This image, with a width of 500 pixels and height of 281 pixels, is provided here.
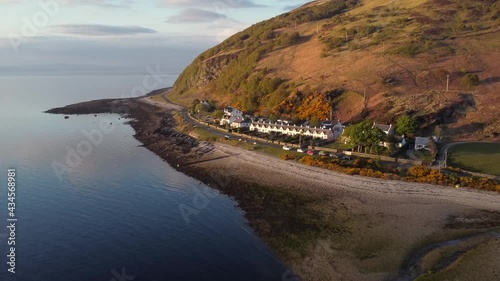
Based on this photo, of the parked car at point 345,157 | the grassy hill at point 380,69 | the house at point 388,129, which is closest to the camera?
the parked car at point 345,157

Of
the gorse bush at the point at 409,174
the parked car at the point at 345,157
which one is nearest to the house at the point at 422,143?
the gorse bush at the point at 409,174

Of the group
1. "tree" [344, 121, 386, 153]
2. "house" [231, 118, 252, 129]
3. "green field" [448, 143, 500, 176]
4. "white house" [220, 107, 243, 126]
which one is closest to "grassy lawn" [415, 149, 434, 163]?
"green field" [448, 143, 500, 176]

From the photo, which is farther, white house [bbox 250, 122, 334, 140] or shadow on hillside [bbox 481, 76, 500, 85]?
shadow on hillside [bbox 481, 76, 500, 85]

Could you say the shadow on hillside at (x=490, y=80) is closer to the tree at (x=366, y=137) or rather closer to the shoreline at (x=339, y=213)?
the tree at (x=366, y=137)

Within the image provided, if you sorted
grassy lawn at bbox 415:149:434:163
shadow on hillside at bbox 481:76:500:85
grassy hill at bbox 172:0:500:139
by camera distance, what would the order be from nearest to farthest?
grassy lawn at bbox 415:149:434:163, grassy hill at bbox 172:0:500:139, shadow on hillside at bbox 481:76:500:85

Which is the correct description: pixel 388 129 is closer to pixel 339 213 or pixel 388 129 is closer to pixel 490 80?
pixel 339 213

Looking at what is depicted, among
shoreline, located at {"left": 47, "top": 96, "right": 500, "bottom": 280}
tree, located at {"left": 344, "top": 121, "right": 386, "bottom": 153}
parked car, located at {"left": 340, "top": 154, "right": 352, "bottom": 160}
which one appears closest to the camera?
shoreline, located at {"left": 47, "top": 96, "right": 500, "bottom": 280}

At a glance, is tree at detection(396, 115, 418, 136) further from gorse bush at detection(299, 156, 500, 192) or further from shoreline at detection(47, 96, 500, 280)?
shoreline at detection(47, 96, 500, 280)
